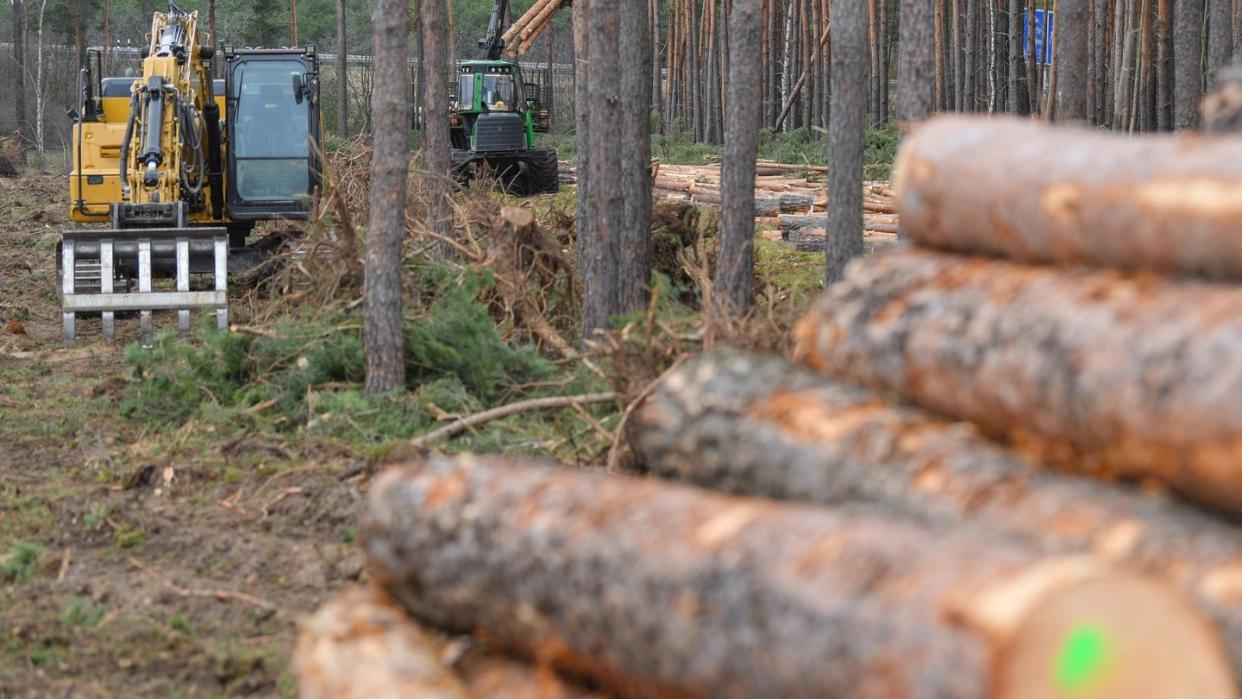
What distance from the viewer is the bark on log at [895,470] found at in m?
3.55

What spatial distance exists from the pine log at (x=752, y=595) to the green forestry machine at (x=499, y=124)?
66.1 ft

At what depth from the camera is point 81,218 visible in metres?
15.8

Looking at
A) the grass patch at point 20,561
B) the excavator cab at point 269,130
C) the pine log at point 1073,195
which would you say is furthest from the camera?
the excavator cab at point 269,130

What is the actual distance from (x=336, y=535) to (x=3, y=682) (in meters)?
2.32

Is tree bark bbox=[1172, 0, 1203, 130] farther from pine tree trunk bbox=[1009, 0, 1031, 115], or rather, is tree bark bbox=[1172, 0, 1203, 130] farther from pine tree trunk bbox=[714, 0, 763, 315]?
pine tree trunk bbox=[1009, 0, 1031, 115]

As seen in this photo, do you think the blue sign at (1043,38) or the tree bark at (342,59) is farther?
the tree bark at (342,59)

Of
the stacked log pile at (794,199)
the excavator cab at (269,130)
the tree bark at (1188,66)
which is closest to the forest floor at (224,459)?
the excavator cab at (269,130)

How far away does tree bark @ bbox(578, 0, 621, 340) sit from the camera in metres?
11.8

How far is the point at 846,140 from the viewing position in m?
10.7

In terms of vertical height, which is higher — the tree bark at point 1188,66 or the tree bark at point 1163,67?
the tree bark at point 1163,67

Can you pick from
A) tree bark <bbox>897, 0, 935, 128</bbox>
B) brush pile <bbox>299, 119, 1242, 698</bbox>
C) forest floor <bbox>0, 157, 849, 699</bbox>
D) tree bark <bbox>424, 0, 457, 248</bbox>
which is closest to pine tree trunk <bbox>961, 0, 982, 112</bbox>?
tree bark <bbox>424, 0, 457, 248</bbox>

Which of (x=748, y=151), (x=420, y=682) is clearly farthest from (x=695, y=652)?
(x=748, y=151)

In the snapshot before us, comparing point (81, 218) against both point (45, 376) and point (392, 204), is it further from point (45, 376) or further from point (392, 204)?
point (392, 204)

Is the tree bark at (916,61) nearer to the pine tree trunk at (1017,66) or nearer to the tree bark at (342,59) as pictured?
the pine tree trunk at (1017,66)
